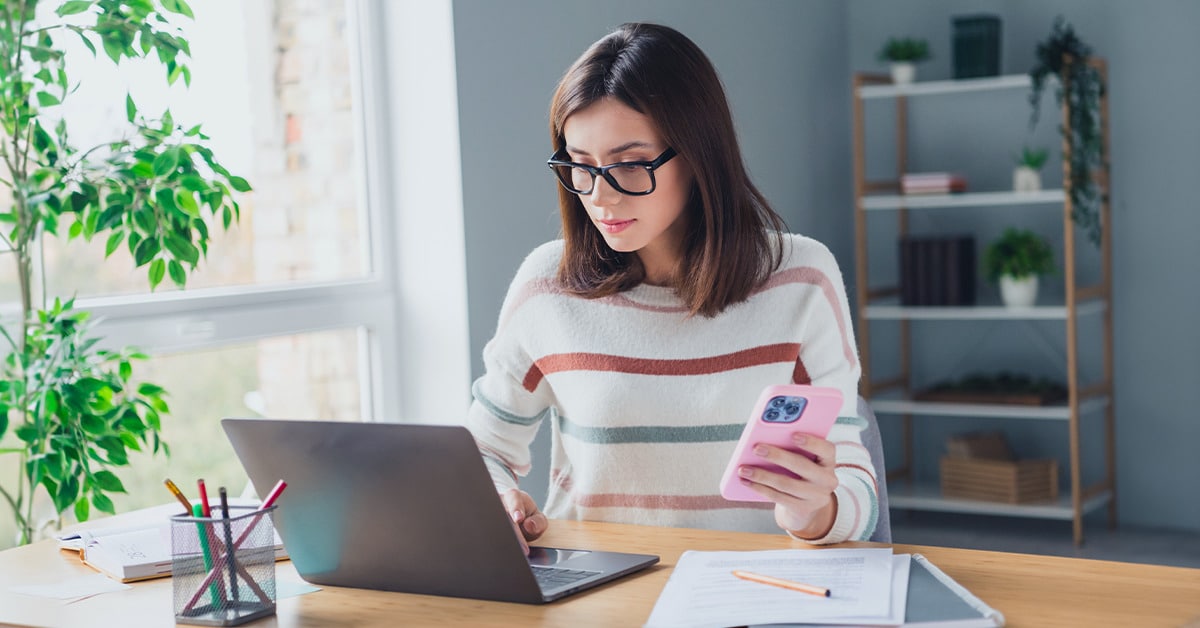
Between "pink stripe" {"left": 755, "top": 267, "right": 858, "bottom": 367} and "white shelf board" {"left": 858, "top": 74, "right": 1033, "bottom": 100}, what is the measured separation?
8.74 feet

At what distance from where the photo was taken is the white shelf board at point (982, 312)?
4.12 metres

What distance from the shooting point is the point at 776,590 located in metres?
1.22

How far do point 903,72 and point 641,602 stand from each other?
11.4ft

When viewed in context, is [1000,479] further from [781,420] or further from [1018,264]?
[781,420]

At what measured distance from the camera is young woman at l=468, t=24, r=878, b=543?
166 centimetres

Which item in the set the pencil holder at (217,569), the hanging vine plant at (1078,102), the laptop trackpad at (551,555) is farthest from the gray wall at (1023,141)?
the pencil holder at (217,569)

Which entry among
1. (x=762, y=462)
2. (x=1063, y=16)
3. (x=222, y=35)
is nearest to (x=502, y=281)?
(x=222, y=35)

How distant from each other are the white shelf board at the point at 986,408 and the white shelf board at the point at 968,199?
66cm

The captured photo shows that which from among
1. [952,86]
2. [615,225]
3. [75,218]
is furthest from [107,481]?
[952,86]

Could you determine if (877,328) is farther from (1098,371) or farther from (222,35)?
(222,35)

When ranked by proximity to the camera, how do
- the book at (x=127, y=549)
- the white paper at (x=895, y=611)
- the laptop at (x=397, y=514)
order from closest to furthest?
the white paper at (x=895, y=611), the laptop at (x=397, y=514), the book at (x=127, y=549)

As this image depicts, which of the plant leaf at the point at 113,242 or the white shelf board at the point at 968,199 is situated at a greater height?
the white shelf board at the point at 968,199

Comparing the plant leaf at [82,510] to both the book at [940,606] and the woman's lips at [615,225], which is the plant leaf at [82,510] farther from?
the book at [940,606]

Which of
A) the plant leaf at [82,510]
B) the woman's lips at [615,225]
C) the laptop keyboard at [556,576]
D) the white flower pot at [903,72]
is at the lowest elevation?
the plant leaf at [82,510]
